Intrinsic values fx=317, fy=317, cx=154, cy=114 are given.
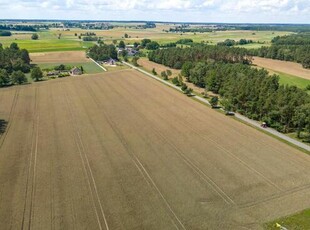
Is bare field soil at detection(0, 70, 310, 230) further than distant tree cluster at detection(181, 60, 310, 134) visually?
No

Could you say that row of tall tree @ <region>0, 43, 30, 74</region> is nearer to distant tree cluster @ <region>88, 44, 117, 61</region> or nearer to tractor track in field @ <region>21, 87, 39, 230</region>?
distant tree cluster @ <region>88, 44, 117, 61</region>

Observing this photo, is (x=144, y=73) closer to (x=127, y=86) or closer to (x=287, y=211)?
(x=127, y=86)

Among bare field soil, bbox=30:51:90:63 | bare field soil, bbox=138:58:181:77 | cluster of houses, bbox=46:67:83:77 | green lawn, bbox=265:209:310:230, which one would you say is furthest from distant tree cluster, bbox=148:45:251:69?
green lawn, bbox=265:209:310:230

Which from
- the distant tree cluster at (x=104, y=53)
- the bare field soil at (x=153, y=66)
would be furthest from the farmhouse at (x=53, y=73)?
the bare field soil at (x=153, y=66)

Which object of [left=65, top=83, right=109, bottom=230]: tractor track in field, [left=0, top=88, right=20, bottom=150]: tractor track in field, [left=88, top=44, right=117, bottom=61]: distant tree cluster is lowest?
[left=65, top=83, right=109, bottom=230]: tractor track in field

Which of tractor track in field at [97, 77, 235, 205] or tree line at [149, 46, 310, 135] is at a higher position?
tree line at [149, 46, 310, 135]

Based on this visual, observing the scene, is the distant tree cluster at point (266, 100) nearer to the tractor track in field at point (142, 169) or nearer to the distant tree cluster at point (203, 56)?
the tractor track in field at point (142, 169)

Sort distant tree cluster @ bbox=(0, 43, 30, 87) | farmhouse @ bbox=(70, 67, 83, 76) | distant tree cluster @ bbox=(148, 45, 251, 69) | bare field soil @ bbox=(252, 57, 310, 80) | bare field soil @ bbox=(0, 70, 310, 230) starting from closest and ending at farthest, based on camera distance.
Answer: bare field soil @ bbox=(0, 70, 310, 230)
distant tree cluster @ bbox=(0, 43, 30, 87)
farmhouse @ bbox=(70, 67, 83, 76)
bare field soil @ bbox=(252, 57, 310, 80)
distant tree cluster @ bbox=(148, 45, 251, 69)

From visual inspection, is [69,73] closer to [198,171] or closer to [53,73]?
[53,73]
